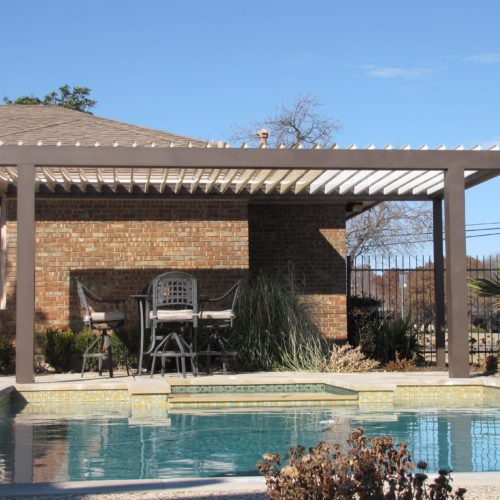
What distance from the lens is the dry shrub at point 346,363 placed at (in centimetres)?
1157

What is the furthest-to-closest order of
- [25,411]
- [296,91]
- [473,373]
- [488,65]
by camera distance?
[296,91]
[488,65]
[473,373]
[25,411]

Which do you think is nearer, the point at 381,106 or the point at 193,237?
the point at 193,237

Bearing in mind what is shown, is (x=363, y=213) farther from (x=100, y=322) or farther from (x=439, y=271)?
(x=100, y=322)

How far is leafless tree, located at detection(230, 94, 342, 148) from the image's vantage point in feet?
111

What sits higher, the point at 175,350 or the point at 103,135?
the point at 103,135

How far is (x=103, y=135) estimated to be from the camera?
14500 mm

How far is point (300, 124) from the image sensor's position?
34188 millimetres

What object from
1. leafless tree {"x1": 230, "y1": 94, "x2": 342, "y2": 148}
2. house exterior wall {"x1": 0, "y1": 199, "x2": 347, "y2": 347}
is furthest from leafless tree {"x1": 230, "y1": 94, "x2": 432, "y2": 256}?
house exterior wall {"x1": 0, "y1": 199, "x2": 347, "y2": 347}

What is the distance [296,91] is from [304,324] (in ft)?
75.3

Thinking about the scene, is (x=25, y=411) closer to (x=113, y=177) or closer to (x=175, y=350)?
(x=175, y=350)

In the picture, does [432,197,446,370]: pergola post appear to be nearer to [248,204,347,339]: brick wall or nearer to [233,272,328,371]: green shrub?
[248,204,347,339]: brick wall

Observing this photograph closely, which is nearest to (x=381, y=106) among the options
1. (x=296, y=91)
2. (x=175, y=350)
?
(x=296, y=91)

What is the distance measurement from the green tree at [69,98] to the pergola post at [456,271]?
27826mm

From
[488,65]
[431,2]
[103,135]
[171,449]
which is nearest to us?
[171,449]
